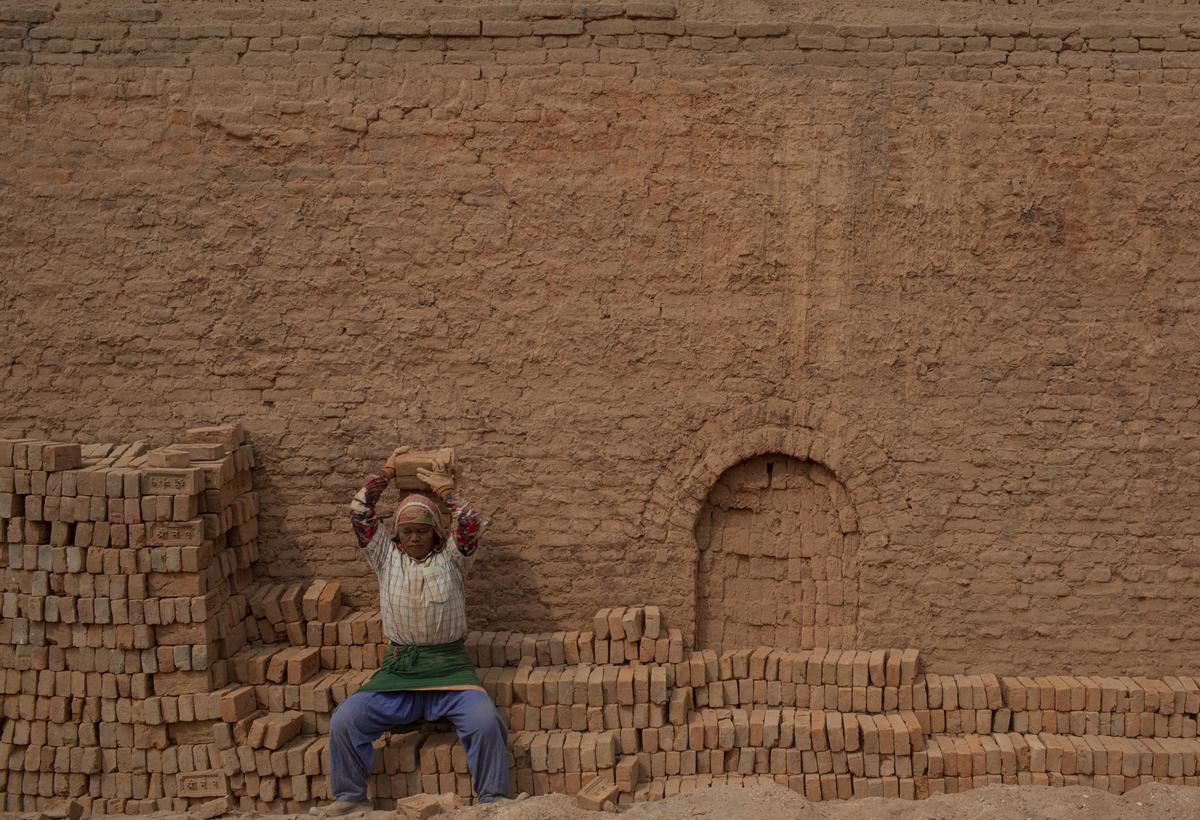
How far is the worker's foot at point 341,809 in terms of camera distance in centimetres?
611

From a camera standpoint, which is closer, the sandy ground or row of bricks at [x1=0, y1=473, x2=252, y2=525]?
the sandy ground

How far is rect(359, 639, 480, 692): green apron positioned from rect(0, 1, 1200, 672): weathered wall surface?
86 cm

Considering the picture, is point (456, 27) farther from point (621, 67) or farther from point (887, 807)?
point (887, 807)

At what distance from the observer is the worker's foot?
6105mm

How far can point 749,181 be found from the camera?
6852 millimetres

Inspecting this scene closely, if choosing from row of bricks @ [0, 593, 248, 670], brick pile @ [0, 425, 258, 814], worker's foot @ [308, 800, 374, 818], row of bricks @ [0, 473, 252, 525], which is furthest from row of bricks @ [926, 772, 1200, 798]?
row of bricks @ [0, 473, 252, 525]

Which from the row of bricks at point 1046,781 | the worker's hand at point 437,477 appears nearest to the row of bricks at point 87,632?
the worker's hand at point 437,477

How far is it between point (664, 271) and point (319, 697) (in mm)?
3235

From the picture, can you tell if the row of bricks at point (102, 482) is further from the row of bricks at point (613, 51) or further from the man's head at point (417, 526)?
the row of bricks at point (613, 51)

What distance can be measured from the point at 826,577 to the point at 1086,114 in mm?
3183

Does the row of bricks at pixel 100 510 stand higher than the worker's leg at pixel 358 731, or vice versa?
the row of bricks at pixel 100 510

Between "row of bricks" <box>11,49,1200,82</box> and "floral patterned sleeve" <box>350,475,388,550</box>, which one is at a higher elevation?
"row of bricks" <box>11,49,1200,82</box>

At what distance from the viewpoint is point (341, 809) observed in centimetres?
613

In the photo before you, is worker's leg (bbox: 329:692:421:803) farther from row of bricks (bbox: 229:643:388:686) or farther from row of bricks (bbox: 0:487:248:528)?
row of bricks (bbox: 0:487:248:528)
